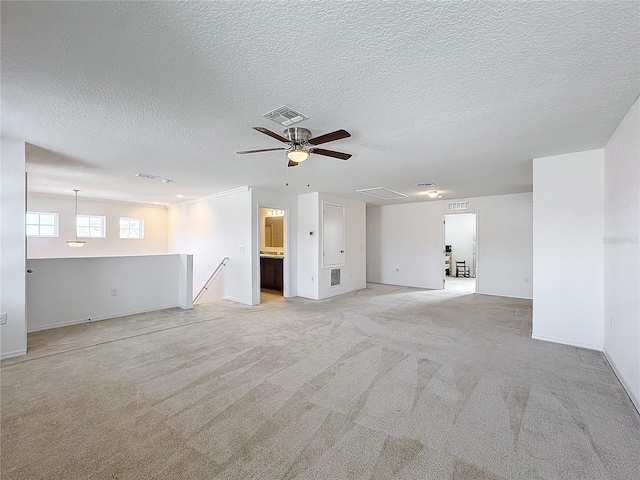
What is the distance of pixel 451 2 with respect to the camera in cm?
139

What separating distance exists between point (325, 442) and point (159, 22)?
2.61 meters

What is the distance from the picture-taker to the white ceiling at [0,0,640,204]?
148cm

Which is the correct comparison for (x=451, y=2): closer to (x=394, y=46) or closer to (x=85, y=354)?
(x=394, y=46)

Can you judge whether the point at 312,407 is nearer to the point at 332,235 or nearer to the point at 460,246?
the point at 332,235

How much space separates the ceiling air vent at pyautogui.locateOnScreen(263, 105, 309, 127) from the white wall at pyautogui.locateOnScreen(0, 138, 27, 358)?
3009mm

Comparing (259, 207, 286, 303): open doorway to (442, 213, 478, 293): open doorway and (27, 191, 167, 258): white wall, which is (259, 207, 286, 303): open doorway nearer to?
(27, 191, 167, 258): white wall

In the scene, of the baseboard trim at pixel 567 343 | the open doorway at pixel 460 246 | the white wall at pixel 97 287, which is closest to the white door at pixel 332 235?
the white wall at pixel 97 287

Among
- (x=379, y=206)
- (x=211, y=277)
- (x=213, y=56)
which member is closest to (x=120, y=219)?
(x=211, y=277)

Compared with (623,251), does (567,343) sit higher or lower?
lower

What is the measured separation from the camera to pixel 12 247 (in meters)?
3.28

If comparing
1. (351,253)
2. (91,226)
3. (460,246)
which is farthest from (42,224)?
(460,246)

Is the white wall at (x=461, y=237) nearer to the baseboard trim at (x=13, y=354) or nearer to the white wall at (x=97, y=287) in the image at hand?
the white wall at (x=97, y=287)

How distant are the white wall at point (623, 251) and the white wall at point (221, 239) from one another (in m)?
5.28

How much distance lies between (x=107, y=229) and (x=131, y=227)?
2.01ft
